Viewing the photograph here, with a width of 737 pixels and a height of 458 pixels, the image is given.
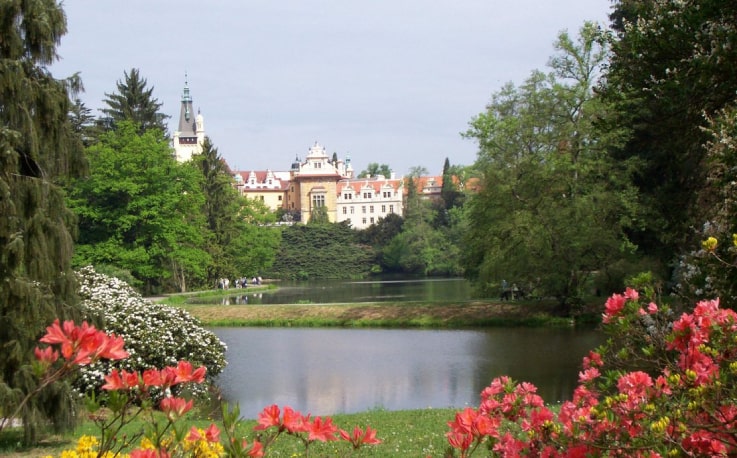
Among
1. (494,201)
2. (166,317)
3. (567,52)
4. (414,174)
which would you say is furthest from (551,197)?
(414,174)

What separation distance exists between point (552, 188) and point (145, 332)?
50.5ft

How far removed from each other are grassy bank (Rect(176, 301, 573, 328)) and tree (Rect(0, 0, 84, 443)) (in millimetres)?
14733

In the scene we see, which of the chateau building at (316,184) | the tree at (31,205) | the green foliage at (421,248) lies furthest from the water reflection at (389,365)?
the chateau building at (316,184)

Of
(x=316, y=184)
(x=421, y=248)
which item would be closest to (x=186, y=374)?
(x=421, y=248)

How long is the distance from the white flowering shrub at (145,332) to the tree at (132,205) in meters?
17.3

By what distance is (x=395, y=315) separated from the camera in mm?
24234

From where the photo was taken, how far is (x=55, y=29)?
8172 millimetres

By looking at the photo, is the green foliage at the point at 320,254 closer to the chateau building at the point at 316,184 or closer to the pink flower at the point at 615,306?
the chateau building at the point at 316,184

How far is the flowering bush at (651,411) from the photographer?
2.53 meters

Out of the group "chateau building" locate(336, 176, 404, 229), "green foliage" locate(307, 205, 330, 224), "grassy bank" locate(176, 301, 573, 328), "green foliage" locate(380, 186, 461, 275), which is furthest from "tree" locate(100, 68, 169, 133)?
"chateau building" locate(336, 176, 404, 229)

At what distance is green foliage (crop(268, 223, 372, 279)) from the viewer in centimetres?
7212

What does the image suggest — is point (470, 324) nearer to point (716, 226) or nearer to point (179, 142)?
point (716, 226)

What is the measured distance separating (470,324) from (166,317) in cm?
1212

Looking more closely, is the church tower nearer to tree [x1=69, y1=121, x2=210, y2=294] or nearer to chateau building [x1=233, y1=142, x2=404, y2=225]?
chateau building [x1=233, y1=142, x2=404, y2=225]
